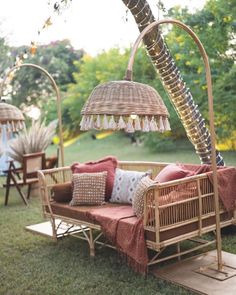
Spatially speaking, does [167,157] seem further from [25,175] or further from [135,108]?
[135,108]

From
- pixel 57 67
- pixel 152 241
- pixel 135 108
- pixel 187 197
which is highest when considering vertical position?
pixel 57 67

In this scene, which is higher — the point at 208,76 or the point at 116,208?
the point at 208,76

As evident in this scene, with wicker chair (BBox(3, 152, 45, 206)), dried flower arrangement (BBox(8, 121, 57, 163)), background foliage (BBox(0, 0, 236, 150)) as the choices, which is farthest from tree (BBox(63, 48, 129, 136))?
wicker chair (BBox(3, 152, 45, 206))

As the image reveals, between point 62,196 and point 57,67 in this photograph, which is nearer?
point 62,196

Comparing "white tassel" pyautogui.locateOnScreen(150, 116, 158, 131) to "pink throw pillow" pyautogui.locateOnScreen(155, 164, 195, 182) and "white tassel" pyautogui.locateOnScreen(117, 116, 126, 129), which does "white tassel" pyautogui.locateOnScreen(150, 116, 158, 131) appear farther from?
"pink throw pillow" pyautogui.locateOnScreen(155, 164, 195, 182)

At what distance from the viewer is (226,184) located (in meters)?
3.88

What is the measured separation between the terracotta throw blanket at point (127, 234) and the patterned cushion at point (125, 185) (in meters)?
0.42

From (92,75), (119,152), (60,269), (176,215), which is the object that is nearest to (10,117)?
(60,269)

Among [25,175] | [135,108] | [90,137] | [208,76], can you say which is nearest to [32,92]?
[90,137]

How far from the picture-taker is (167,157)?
31.6 feet

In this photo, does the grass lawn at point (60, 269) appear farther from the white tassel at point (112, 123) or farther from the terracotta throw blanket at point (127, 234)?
the white tassel at point (112, 123)

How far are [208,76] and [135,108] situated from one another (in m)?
1.40

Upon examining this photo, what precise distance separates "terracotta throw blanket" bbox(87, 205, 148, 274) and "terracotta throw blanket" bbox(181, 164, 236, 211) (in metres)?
0.78

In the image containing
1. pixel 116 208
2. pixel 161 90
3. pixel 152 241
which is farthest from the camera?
pixel 161 90
